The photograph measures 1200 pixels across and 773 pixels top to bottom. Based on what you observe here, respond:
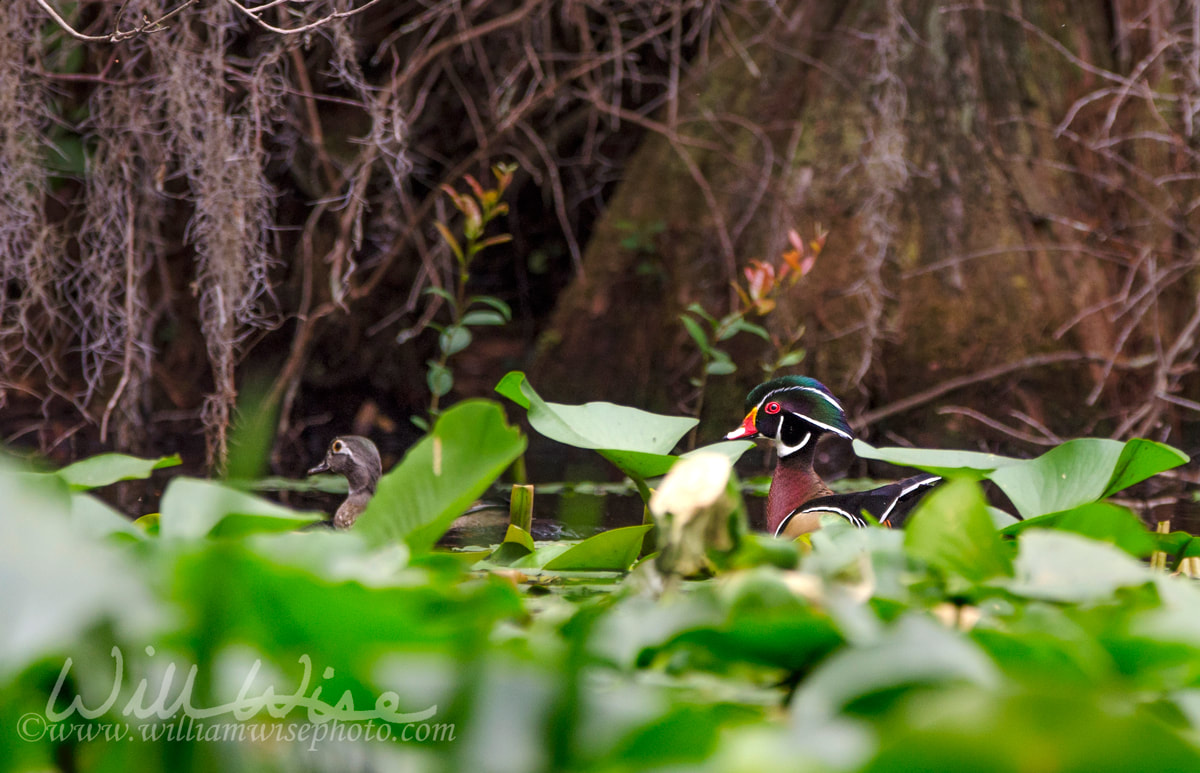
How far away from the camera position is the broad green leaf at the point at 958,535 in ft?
3.13

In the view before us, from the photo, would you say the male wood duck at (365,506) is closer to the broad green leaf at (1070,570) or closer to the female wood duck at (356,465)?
the female wood duck at (356,465)

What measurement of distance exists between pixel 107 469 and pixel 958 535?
3.78 ft

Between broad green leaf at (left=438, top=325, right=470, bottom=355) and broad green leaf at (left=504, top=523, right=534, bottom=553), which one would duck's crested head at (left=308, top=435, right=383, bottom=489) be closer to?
broad green leaf at (left=438, top=325, right=470, bottom=355)

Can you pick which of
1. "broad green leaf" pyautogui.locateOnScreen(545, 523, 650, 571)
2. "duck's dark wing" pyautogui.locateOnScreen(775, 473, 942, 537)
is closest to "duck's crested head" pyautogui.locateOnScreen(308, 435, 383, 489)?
"duck's dark wing" pyautogui.locateOnScreen(775, 473, 942, 537)

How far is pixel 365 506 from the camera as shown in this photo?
2764mm

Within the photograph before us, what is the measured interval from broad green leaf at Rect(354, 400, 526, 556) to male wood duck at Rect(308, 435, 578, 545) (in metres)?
1.48

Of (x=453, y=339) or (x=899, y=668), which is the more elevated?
(x=899, y=668)

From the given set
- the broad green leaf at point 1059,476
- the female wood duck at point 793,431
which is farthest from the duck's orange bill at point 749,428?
the broad green leaf at point 1059,476

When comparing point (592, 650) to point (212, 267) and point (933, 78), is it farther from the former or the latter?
point (933, 78)

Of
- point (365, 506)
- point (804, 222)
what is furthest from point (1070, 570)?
point (804, 222)

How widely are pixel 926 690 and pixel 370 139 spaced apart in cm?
290


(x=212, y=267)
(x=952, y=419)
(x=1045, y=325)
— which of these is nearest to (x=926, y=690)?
(x=212, y=267)

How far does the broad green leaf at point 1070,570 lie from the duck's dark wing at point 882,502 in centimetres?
112

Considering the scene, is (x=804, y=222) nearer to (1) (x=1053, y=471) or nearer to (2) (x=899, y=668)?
(1) (x=1053, y=471)
